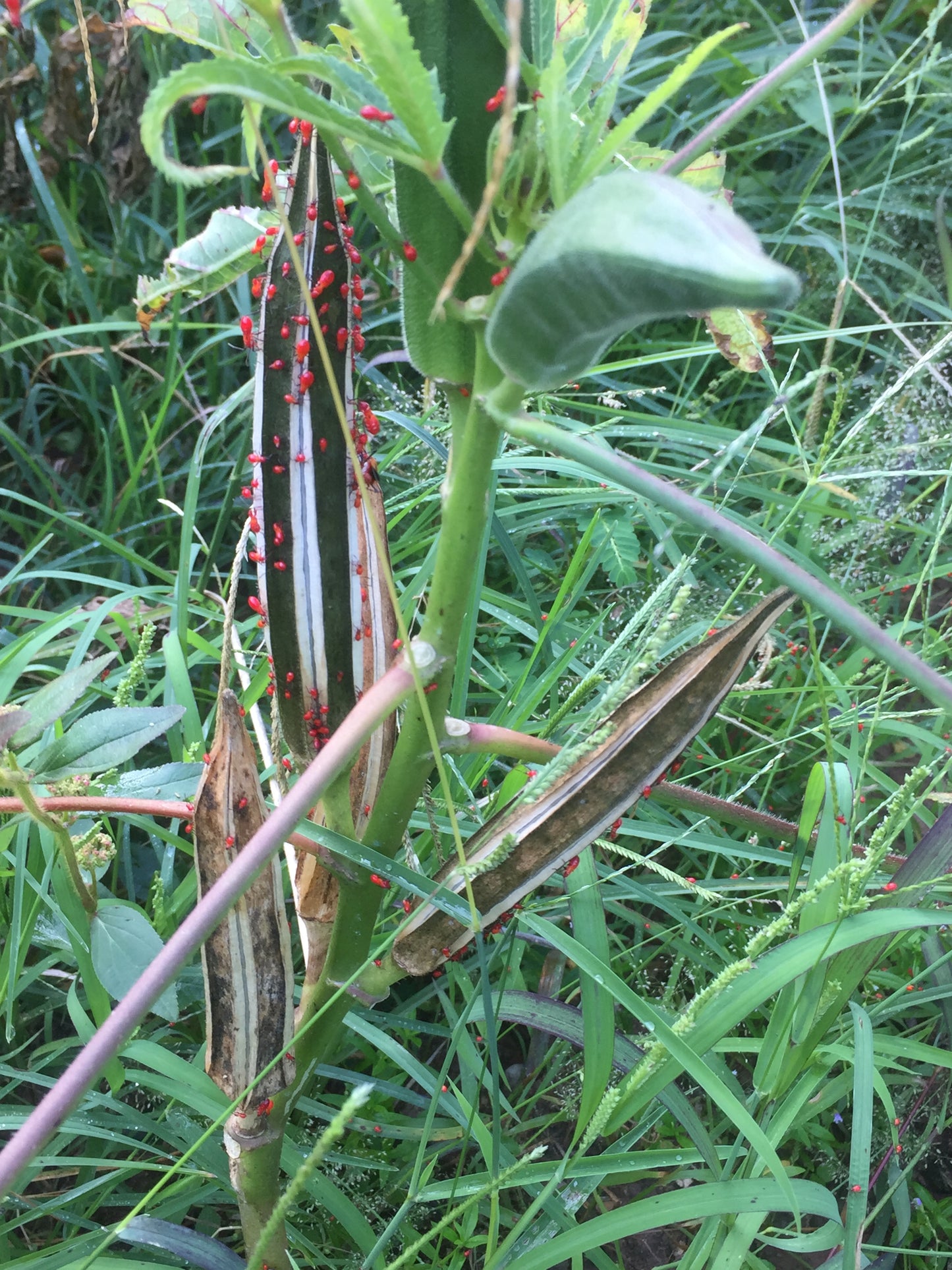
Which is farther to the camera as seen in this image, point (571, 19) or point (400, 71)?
point (571, 19)

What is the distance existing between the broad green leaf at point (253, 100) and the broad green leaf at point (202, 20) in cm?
15

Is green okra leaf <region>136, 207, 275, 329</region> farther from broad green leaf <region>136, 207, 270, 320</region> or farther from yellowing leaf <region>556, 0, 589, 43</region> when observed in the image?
yellowing leaf <region>556, 0, 589, 43</region>

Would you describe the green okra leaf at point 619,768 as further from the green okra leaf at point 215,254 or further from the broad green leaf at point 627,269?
the green okra leaf at point 215,254

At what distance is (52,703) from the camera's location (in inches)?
26.6

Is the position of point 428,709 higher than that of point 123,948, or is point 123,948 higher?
point 428,709

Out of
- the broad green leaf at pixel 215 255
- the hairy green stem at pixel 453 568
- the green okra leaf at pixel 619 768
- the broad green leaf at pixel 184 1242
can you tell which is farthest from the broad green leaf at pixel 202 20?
the broad green leaf at pixel 184 1242

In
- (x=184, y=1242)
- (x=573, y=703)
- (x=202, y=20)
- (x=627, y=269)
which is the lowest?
(x=184, y=1242)

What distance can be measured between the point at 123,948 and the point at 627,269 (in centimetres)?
58

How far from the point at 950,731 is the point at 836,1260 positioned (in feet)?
2.40

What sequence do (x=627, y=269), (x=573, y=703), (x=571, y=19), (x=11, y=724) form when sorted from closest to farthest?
(x=627, y=269)
(x=571, y=19)
(x=11, y=724)
(x=573, y=703)

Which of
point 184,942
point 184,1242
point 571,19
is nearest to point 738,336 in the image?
point 571,19

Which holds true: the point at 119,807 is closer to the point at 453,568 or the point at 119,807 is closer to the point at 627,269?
the point at 453,568

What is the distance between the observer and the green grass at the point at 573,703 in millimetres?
873

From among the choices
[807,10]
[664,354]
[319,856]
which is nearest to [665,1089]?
[319,856]
